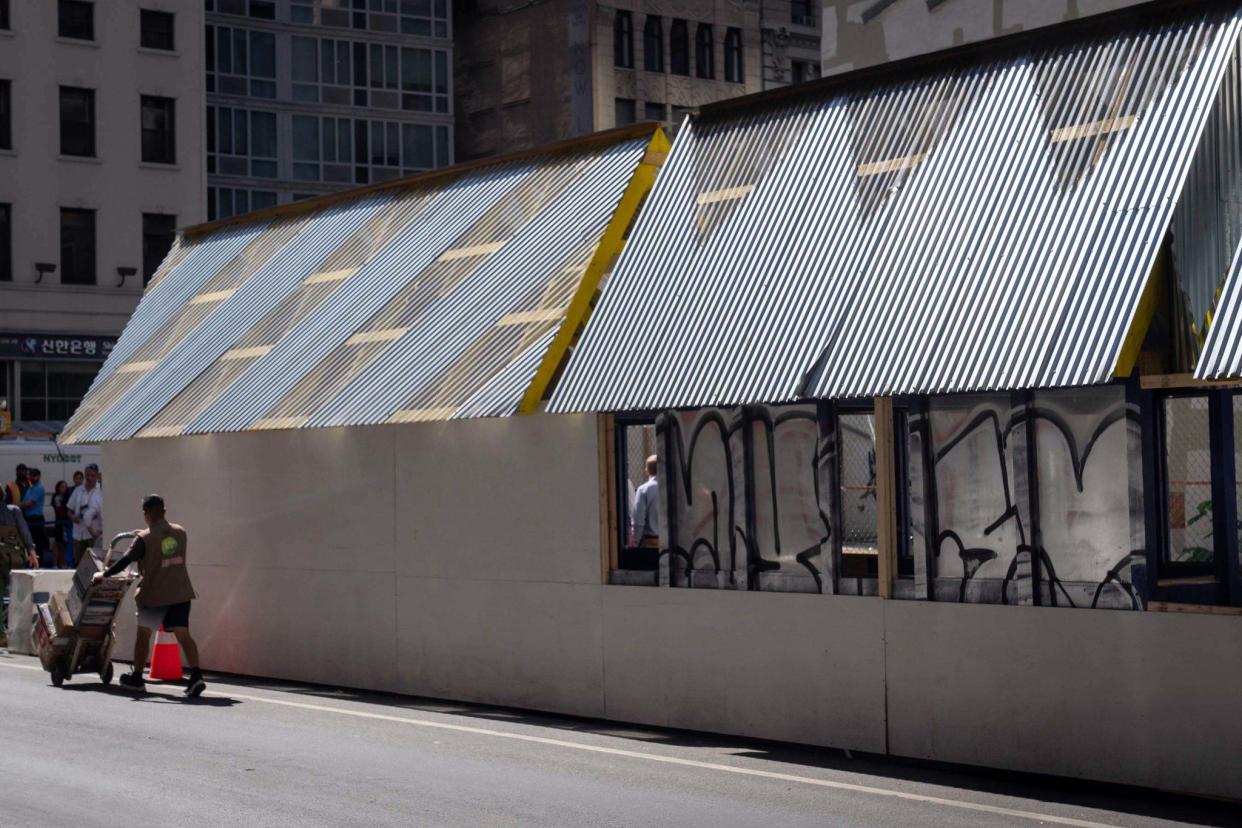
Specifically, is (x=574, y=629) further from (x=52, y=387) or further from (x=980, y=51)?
(x=52, y=387)

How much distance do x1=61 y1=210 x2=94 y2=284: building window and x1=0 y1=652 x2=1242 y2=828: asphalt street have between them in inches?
1510

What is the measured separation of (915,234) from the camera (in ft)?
40.8

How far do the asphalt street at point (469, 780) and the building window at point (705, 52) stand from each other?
5686 centimetres

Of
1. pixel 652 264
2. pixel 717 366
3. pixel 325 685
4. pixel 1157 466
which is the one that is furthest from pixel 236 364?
pixel 1157 466

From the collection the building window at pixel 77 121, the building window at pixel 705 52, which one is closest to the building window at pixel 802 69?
the building window at pixel 705 52

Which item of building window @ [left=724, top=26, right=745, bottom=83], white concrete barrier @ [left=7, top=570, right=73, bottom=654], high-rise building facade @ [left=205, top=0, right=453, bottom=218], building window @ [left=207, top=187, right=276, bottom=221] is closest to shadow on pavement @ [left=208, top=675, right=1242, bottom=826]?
white concrete barrier @ [left=7, top=570, right=73, bottom=654]

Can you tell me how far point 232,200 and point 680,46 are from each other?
60.8ft

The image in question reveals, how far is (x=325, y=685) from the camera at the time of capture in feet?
56.2

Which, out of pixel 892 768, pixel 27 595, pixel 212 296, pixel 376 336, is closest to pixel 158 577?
pixel 376 336

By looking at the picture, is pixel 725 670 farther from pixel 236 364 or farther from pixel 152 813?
pixel 236 364

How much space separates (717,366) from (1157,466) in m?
3.45

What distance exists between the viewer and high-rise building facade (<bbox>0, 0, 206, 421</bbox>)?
49844mm

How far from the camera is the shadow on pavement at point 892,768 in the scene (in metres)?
9.95

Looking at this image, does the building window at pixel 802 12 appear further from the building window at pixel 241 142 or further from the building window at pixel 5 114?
the building window at pixel 5 114
